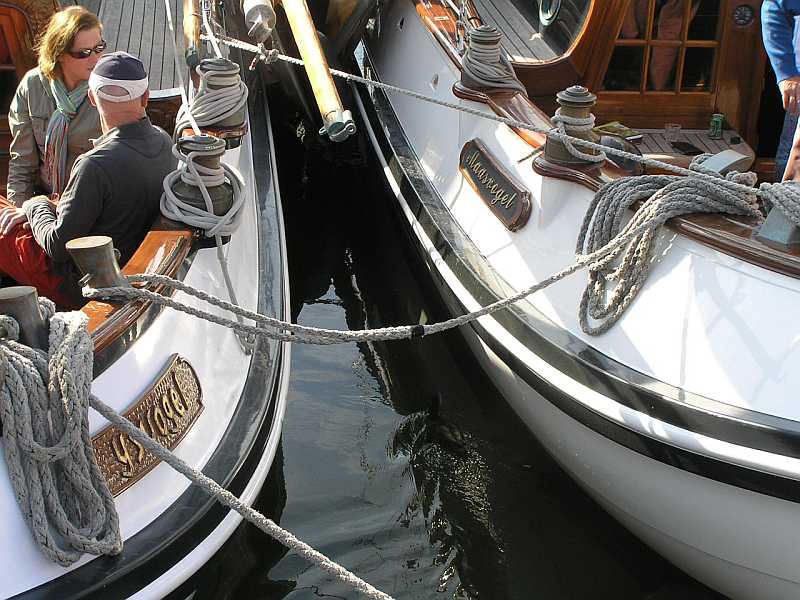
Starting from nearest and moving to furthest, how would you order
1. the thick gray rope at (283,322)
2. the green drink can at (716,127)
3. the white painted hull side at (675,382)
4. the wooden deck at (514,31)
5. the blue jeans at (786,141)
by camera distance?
the thick gray rope at (283,322) < the white painted hull side at (675,382) < the blue jeans at (786,141) < the green drink can at (716,127) < the wooden deck at (514,31)

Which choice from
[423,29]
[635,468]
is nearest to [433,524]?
[635,468]

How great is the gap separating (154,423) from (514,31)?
4.10 m

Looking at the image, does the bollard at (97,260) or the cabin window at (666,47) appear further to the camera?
the cabin window at (666,47)

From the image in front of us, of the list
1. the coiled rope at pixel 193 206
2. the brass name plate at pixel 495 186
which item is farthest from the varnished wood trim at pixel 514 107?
the coiled rope at pixel 193 206

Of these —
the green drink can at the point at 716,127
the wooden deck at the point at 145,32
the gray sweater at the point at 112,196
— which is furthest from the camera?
the wooden deck at the point at 145,32

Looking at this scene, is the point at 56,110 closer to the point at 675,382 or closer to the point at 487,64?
the point at 487,64

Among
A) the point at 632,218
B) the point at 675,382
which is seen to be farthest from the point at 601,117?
the point at 675,382

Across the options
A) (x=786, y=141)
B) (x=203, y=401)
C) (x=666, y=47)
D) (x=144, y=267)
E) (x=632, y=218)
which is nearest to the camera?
(x=144, y=267)

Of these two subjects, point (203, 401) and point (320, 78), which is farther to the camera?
point (320, 78)

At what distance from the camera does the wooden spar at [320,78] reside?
11.0 feet

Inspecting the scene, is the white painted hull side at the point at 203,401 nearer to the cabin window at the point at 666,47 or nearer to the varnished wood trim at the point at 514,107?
the varnished wood trim at the point at 514,107

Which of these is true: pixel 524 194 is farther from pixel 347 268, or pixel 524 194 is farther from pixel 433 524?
pixel 347 268

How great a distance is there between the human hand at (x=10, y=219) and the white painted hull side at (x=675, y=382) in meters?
1.85

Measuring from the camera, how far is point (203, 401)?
302 centimetres
